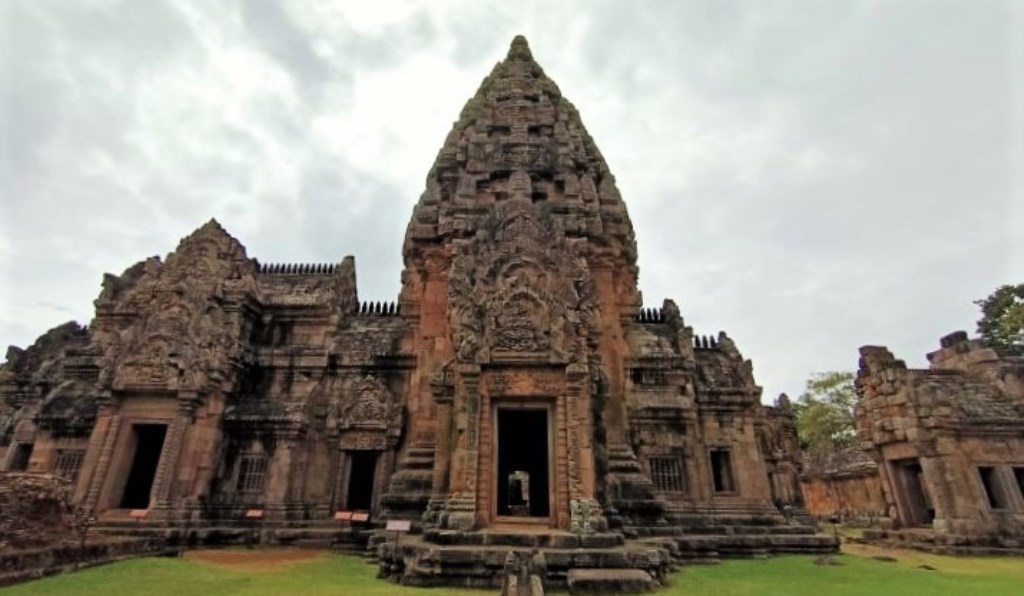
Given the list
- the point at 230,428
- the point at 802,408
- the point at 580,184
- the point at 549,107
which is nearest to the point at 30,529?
the point at 230,428

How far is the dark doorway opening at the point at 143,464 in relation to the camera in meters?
15.1

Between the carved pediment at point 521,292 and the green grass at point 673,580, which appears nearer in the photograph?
the green grass at point 673,580

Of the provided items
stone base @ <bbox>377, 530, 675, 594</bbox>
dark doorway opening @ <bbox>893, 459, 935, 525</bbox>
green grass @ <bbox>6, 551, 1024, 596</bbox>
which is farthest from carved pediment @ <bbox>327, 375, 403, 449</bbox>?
dark doorway opening @ <bbox>893, 459, 935, 525</bbox>

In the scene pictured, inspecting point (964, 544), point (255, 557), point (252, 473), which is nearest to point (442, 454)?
point (255, 557)

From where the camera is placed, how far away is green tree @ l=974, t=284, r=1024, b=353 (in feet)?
90.5

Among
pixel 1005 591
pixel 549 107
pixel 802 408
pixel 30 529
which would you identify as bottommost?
pixel 1005 591

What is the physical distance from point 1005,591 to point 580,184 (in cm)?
1116

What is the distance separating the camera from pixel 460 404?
985cm

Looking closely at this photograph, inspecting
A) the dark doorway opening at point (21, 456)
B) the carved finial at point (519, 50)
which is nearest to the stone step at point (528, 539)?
the carved finial at point (519, 50)

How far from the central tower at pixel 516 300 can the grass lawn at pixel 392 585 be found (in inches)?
77.8

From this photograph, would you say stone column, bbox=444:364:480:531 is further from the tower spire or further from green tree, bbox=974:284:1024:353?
green tree, bbox=974:284:1024:353

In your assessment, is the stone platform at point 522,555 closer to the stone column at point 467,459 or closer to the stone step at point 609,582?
the stone step at point 609,582

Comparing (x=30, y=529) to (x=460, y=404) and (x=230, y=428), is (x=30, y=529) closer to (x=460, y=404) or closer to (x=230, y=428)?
(x=230, y=428)

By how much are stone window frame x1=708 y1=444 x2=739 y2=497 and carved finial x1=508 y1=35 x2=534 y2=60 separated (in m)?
14.8
